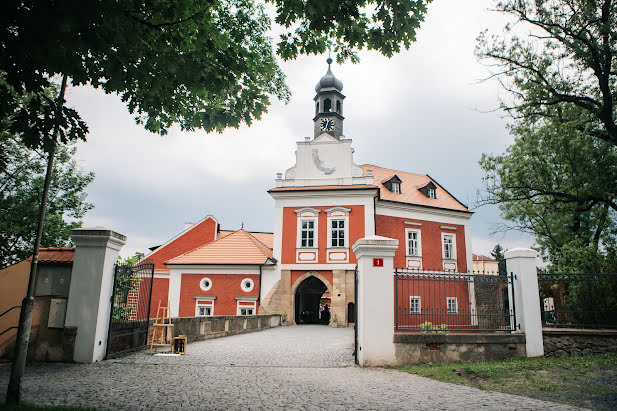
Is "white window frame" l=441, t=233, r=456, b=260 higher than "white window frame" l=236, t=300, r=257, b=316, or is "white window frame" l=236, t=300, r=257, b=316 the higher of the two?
"white window frame" l=441, t=233, r=456, b=260

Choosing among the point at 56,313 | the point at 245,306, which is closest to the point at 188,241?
the point at 245,306

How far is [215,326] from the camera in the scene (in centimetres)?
1435

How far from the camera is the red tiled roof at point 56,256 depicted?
8.13 metres

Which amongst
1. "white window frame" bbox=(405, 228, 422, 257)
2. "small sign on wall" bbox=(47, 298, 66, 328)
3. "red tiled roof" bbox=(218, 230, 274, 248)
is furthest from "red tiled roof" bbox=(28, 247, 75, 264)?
"red tiled roof" bbox=(218, 230, 274, 248)

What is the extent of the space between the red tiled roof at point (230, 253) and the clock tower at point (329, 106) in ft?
30.2

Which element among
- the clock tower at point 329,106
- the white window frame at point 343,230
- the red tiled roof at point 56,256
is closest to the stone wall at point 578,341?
the red tiled roof at point 56,256

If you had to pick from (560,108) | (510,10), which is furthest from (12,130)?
(560,108)

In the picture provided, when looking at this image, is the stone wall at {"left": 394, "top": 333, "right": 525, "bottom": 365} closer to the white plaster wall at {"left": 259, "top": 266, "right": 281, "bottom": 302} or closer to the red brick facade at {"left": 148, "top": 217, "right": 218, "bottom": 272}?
the white plaster wall at {"left": 259, "top": 266, "right": 281, "bottom": 302}

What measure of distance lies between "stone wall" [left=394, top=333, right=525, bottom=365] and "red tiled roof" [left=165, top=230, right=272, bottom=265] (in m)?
17.0

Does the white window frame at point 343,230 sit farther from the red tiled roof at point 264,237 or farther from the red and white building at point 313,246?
the red tiled roof at point 264,237

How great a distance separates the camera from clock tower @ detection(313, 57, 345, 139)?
28453 mm

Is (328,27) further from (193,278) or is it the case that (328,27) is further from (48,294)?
(193,278)

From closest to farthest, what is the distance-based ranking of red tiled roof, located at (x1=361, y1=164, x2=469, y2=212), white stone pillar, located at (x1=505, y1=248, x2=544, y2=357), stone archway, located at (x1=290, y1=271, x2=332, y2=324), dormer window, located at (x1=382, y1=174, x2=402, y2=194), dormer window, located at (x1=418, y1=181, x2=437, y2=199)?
white stone pillar, located at (x1=505, y1=248, x2=544, y2=357)
stone archway, located at (x1=290, y1=271, x2=332, y2=324)
red tiled roof, located at (x1=361, y1=164, x2=469, y2=212)
dormer window, located at (x1=382, y1=174, x2=402, y2=194)
dormer window, located at (x1=418, y1=181, x2=437, y2=199)

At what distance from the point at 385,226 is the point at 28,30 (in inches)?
946
